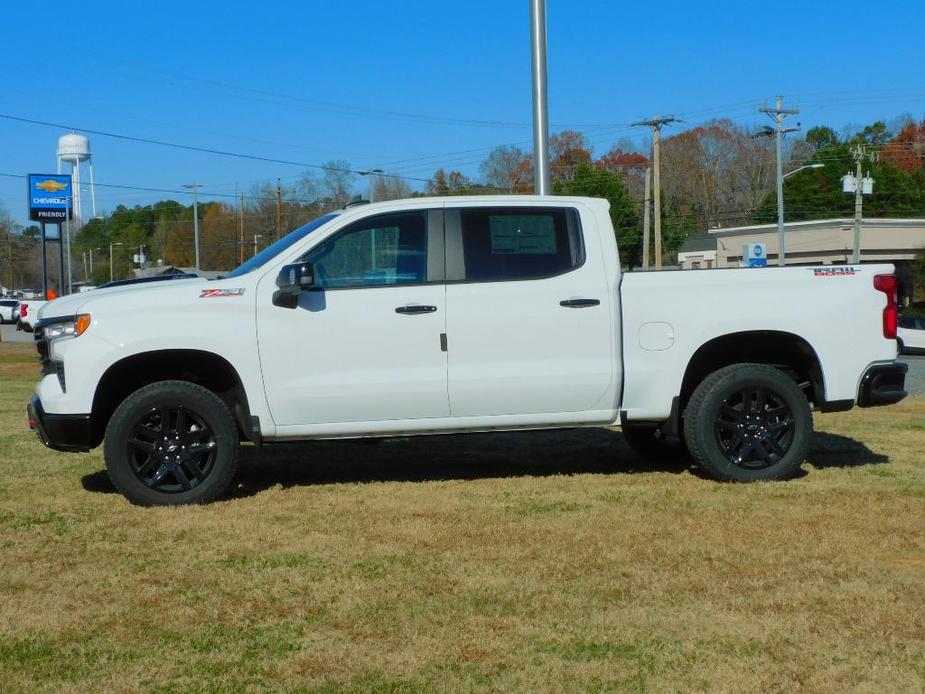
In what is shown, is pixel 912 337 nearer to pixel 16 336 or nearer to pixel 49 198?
pixel 49 198

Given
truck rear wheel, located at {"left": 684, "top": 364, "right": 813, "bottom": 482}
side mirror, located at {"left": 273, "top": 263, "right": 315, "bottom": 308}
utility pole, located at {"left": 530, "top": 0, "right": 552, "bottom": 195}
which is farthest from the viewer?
utility pole, located at {"left": 530, "top": 0, "right": 552, "bottom": 195}

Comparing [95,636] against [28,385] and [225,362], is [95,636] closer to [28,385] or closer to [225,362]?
[225,362]

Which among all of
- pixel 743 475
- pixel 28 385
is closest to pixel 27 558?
pixel 743 475

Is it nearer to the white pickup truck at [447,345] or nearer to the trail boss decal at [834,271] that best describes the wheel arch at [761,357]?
the white pickup truck at [447,345]

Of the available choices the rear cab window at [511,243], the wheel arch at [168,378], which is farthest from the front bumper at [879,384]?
the wheel arch at [168,378]

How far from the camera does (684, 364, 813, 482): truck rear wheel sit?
26.0ft

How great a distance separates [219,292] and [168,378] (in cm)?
74

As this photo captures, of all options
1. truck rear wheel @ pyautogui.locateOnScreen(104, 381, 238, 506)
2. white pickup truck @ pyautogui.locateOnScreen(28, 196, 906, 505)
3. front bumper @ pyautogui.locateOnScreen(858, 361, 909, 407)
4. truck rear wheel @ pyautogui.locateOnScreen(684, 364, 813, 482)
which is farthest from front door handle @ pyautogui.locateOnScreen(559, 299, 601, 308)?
truck rear wheel @ pyautogui.locateOnScreen(104, 381, 238, 506)

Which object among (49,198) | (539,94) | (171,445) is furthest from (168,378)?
(49,198)

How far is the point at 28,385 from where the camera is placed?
18.4 meters

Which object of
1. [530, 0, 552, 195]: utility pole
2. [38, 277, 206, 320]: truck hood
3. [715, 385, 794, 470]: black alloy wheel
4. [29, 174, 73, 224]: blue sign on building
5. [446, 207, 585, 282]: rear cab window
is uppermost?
[29, 174, 73, 224]: blue sign on building

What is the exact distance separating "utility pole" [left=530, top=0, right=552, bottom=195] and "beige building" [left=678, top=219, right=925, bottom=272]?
1919 inches

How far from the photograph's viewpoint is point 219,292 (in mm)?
7484

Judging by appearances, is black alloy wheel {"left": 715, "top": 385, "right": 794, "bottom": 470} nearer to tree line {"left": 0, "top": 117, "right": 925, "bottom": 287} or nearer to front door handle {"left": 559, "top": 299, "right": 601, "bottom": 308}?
front door handle {"left": 559, "top": 299, "right": 601, "bottom": 308}
